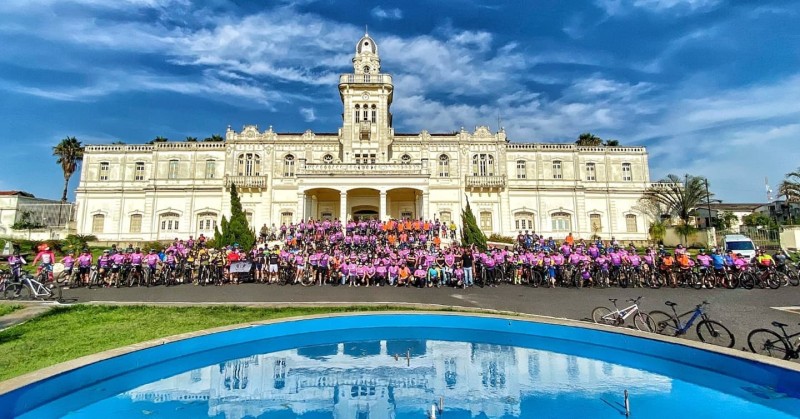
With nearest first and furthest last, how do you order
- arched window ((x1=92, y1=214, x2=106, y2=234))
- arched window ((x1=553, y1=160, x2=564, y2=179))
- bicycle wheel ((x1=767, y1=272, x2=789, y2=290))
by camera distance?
1. bicycle wheel ((x1=767, y1=272, x2=789, y2=290))
2. arched window ((x1=92, y1=214, x2=106, y2=234))
3. arched window ((x1=553, y1=160, x2=564, y2=179))

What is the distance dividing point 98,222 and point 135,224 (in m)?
3.41

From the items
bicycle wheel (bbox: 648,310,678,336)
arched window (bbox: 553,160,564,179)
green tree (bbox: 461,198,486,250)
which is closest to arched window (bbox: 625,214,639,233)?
arched window (bbox: 553,160,564,179)

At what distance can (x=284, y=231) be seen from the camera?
2520 cm

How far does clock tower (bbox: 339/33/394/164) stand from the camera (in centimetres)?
3534

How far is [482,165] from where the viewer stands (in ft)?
→ 121

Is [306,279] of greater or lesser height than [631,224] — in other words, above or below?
below

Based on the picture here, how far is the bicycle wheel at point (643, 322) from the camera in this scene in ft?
28.6

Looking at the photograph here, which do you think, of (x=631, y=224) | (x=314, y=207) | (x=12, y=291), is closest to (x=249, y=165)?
(x=314, y=207)

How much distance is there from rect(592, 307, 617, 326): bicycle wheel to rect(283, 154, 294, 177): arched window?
3109 centimetres

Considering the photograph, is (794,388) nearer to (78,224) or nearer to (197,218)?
(197,218)

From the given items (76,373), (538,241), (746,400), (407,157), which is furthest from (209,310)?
(407,157)

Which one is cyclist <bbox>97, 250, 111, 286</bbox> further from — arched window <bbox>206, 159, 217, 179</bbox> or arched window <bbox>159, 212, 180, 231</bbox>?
arched window <bbox>206, 159, 217, 179</bbox>

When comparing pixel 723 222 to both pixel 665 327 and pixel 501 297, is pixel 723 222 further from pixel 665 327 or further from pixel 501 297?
pixel 665 327

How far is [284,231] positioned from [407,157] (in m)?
15.4
